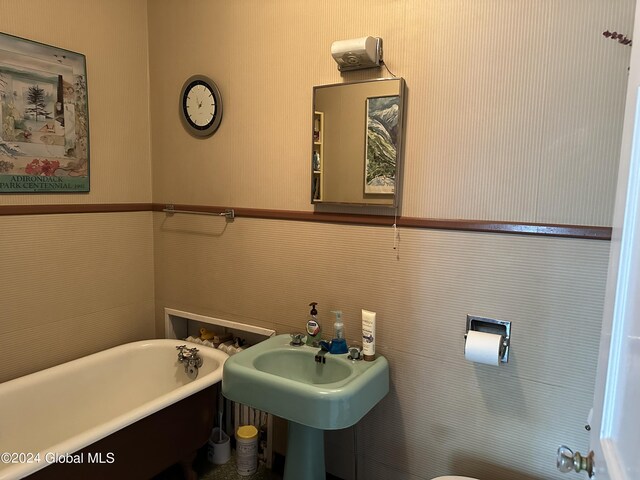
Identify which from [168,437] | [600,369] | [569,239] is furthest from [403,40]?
[168,437]

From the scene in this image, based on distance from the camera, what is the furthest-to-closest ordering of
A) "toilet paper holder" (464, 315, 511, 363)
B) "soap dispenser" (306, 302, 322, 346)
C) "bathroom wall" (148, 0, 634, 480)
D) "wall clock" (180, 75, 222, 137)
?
"wall clock" (180, 75, 222, 137) < "soap dispenser" (306, 302, 322, 346) < "toilet paper holder" (464, 315, 511, 363) < "bathroom wall" (148, 0, 634, 480)

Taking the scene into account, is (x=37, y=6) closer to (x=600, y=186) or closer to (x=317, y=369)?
(x=317, y=369)

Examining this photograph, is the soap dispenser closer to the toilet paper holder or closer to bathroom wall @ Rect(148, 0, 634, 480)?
bathroom wall @ Rect(148, 0, 634, 480)

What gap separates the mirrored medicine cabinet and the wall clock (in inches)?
24.4

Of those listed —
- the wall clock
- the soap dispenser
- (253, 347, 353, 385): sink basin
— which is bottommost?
(253, 347, 353, 385): sink basin

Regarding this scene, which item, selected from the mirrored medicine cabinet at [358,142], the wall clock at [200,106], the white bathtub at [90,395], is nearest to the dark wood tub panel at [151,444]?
the white bathtub at [90,395]

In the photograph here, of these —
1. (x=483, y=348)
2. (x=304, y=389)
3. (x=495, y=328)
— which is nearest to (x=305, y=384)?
(x=304, y=389)

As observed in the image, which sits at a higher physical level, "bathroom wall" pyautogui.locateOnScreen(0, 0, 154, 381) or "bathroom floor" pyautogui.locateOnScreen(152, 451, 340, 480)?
"bathroom wall" pyautogui.locateOnScreen(0, 0, 154, 381)

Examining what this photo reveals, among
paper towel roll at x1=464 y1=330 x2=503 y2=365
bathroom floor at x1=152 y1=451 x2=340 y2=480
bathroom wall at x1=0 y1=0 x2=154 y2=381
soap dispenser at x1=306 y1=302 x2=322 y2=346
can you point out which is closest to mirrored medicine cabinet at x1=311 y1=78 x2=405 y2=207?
soap dispenser at x1=306 y1=302 x2=322 y2=346

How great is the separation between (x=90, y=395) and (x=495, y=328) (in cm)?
193

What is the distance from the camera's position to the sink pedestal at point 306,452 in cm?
180

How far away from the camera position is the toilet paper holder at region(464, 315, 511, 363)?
161 cm

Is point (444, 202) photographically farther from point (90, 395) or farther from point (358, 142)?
point (90, 395)

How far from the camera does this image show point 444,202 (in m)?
1.71
